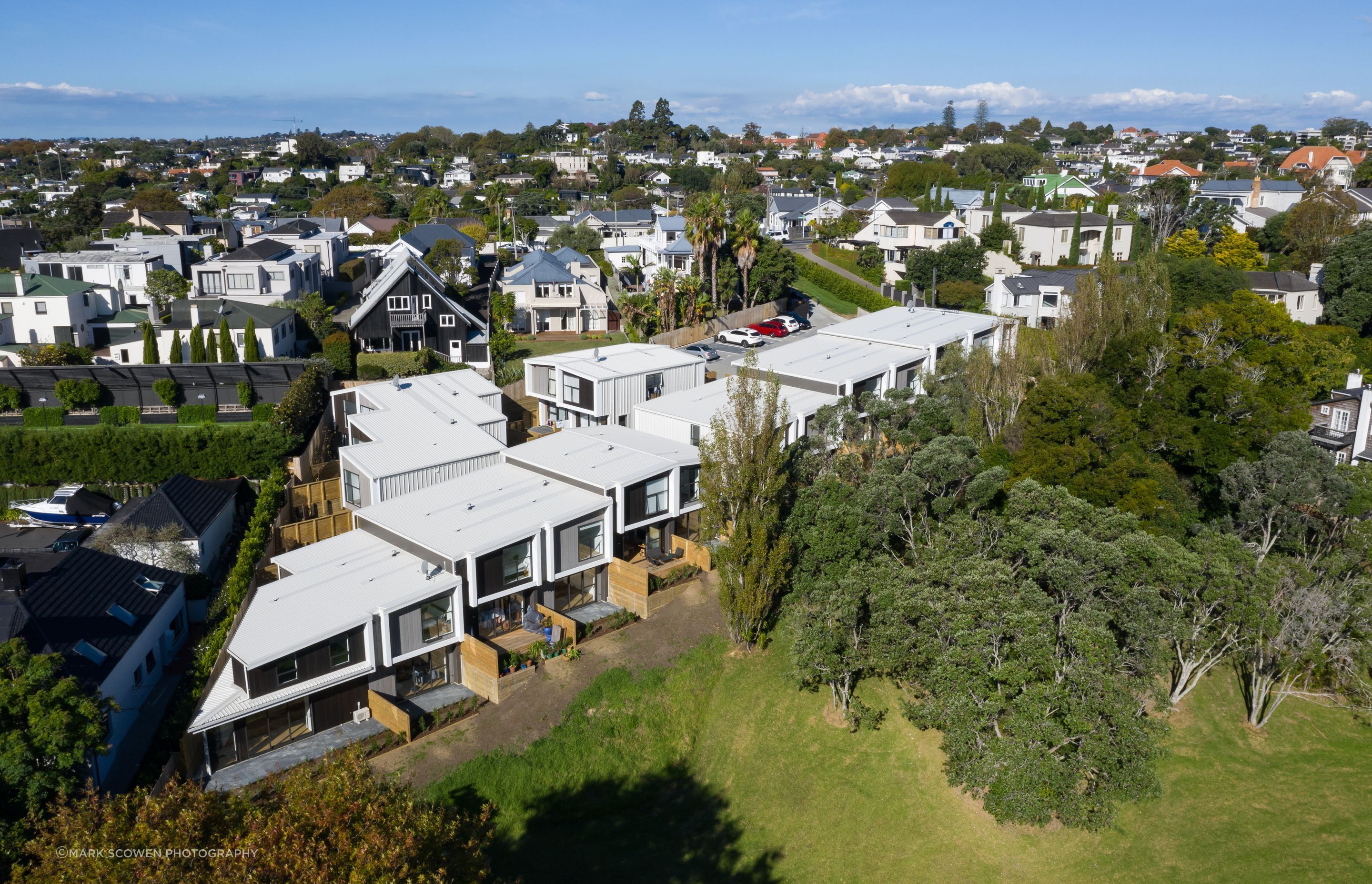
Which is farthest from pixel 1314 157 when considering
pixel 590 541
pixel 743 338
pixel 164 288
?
pixel 164 288

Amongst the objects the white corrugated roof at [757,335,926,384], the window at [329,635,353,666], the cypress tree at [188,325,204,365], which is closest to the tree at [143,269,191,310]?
the cypress tree at [188,325,204,365]

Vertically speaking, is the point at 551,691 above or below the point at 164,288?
below

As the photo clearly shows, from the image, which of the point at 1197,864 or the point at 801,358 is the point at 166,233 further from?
the point at 1197,864

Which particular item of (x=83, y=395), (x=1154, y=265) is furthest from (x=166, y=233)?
(x=1154, y=265)

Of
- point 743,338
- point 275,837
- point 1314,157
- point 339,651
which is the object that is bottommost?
point 339,651

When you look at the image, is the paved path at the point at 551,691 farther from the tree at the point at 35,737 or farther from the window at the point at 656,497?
the tree at the point at 35,737

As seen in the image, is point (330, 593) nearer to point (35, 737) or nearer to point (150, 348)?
point (35, 737)

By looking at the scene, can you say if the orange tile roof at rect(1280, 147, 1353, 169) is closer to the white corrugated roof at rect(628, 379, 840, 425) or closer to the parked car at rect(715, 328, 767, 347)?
the parked car at rect(715, 328, 767, 347)
